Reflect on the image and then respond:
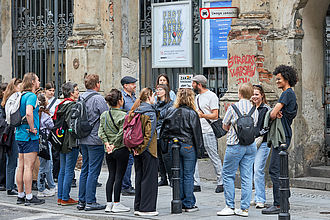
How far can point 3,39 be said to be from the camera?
58.7 ft

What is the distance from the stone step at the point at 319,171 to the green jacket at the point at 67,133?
4268mm

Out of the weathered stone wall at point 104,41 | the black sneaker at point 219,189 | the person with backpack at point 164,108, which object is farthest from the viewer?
the weathered stone wall at point 104,41

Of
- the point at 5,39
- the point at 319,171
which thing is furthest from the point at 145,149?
the point at 5,39

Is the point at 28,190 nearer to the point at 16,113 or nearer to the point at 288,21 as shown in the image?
the point at 16,113

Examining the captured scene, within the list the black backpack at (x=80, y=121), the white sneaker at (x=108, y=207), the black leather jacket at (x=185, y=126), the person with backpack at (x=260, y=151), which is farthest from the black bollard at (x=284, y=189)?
the black backpack at (x=80, y=121)

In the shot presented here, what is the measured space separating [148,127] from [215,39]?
16.1ft

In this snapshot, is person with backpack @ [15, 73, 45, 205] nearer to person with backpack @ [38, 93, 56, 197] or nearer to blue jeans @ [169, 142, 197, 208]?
person with backpack @ [38, 93, 56, 197]

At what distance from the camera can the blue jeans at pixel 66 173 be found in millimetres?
9930

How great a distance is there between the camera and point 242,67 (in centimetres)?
1172

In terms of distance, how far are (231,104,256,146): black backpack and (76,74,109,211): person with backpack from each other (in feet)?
6.58

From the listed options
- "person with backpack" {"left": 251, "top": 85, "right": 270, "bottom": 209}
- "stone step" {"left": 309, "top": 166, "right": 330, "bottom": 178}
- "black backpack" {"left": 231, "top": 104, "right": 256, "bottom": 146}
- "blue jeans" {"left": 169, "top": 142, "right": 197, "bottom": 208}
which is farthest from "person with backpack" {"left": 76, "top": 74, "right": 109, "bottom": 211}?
"stone step" {"left": 309, "top": 166, "right": 330, "bottom": 178}

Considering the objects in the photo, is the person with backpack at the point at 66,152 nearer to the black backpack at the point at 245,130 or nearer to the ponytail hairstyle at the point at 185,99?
the ponytail hairstyle at the point at 185,99

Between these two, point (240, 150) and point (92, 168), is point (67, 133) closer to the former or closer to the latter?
point (92, 168)

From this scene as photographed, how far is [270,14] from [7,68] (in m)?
8.84
